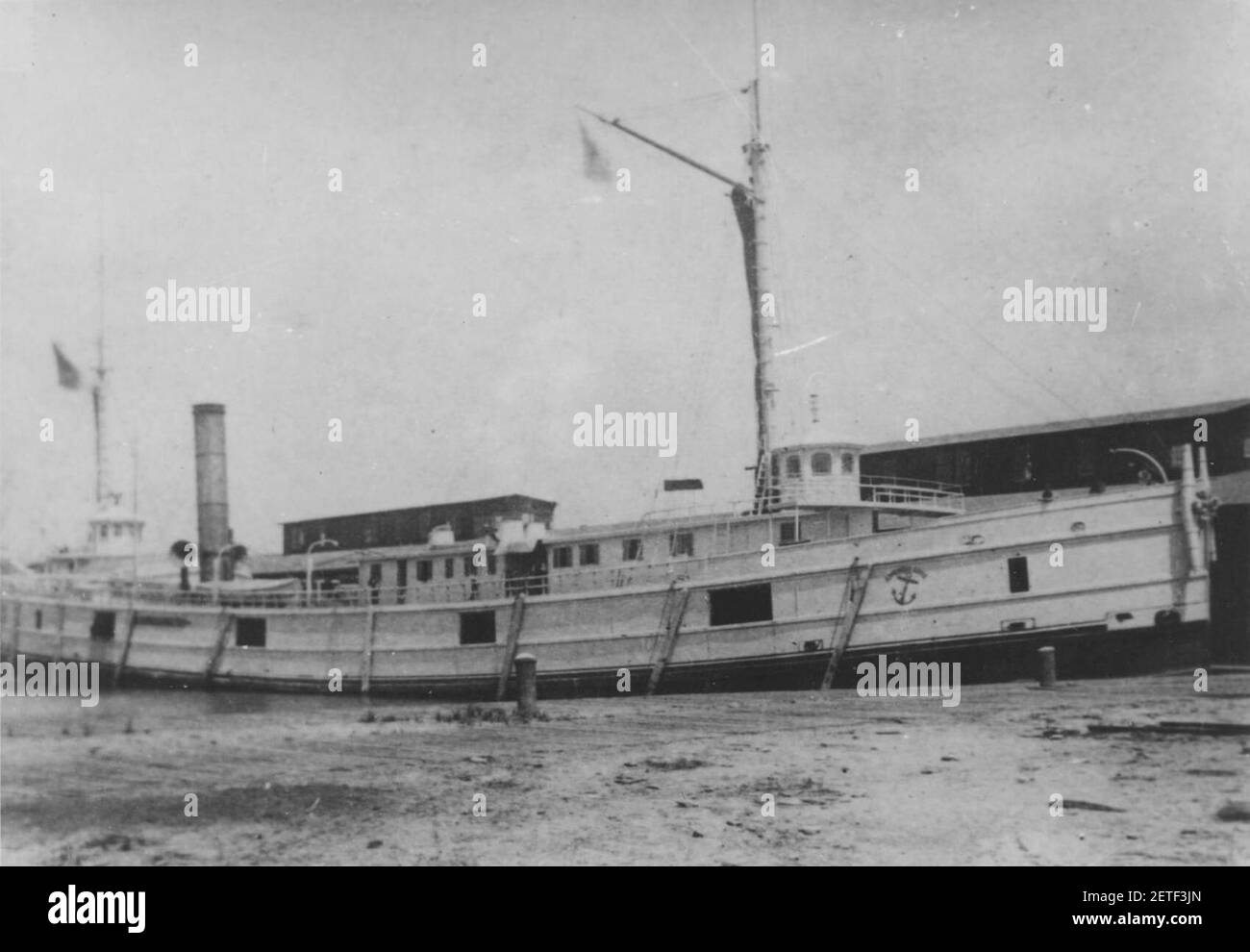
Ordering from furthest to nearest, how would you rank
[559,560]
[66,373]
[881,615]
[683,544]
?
[559,560], [683,544], [881,615], [66,373]

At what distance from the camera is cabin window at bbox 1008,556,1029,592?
13.4 meters

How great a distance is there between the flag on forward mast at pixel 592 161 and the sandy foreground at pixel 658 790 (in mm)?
6025

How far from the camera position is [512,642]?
15.5 metres

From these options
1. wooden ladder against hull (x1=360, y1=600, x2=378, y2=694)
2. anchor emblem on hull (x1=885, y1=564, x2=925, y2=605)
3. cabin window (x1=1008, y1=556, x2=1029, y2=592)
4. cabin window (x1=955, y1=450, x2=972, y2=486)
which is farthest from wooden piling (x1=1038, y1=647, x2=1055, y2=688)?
wooden ladder against hull (x1=360, y1=600, x2=378, y2=694)

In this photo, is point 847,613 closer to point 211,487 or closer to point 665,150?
point 665,150

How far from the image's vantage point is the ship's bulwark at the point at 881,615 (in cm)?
1301

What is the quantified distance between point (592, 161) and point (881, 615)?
23.9 feet

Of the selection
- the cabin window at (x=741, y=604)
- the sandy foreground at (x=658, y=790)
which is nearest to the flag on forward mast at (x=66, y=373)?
the sandy foreground at (x=658, y=790)

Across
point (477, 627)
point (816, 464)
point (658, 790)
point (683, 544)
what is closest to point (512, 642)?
point (477, 627)

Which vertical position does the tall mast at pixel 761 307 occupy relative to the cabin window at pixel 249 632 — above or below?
above

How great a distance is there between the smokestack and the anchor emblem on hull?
8.98 meters

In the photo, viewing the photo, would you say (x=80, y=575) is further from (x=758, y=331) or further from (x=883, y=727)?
(x=883, y=727)

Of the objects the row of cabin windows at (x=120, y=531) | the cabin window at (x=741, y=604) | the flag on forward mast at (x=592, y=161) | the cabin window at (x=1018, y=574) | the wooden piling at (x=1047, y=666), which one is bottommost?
the wooden piling at (x=1047, y=666)

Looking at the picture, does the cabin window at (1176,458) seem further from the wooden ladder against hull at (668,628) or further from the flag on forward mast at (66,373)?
the flag on forward mast at (66,373)
